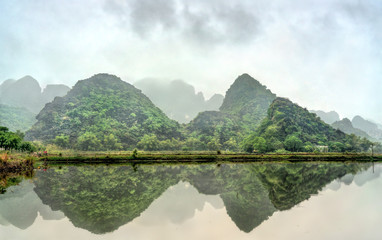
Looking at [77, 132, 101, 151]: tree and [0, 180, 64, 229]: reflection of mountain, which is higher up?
[77, 132, 101, 151]: tree

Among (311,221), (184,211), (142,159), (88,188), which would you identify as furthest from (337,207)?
(142,159)

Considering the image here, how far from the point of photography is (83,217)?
9086mm

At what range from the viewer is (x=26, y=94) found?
16000cm

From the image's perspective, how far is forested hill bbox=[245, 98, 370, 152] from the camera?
6034cm

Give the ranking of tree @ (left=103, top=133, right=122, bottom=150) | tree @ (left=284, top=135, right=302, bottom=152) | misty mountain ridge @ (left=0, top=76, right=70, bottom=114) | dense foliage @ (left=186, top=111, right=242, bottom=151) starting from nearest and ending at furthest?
tree @ (left=284, top=135, right=302, bottom=152) < tree @ (left=103, top=133, right=122, bottom=150) < dense foliage @ (left=186, top=111, right=242, bottom=151) < misty mountain ridge @ (left=0, top=76, right=70, bottom=114)

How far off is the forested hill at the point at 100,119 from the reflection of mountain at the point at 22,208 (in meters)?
53.3

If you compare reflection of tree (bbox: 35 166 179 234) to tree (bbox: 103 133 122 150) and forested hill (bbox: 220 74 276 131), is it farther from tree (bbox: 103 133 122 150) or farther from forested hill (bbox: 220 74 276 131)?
forested hill (bbox: 220 74 276 131)

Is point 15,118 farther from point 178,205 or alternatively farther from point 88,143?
point 178,205

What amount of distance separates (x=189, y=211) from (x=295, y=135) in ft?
201

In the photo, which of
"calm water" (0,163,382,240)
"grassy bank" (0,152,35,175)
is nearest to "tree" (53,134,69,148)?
"grassy bank" (0,152,35,175)

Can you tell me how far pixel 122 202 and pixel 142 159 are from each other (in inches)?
975

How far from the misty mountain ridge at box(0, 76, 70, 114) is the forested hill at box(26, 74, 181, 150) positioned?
86.3m

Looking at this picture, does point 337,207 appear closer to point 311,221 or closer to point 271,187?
point 311,221

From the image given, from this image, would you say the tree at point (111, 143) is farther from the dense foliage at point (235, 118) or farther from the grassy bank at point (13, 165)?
the grassy bank at point (13, 165)
